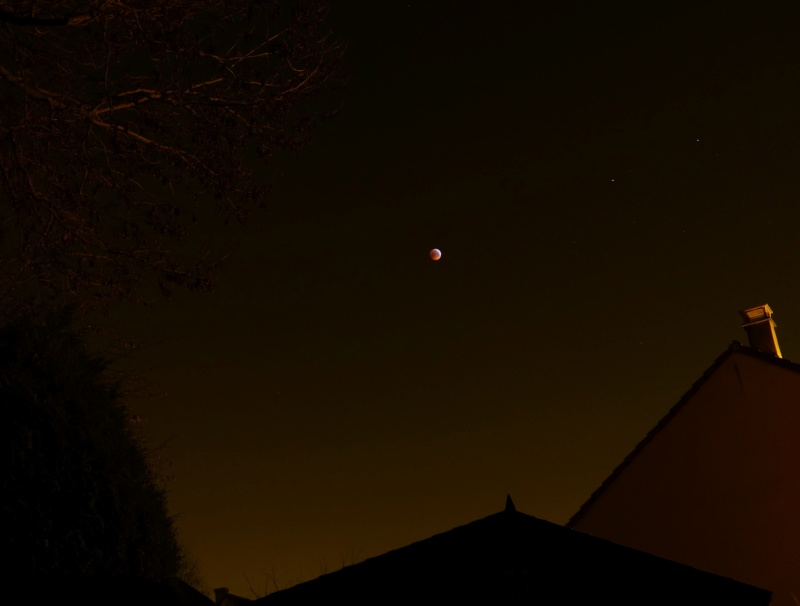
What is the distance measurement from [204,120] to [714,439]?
11.4 m

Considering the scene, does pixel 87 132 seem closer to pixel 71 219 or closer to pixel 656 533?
pixel 71 219

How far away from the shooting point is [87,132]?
31.3ft

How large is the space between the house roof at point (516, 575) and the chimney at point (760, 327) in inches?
502

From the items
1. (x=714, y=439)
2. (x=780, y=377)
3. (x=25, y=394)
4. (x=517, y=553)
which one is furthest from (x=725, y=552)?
(x=25, y=394)

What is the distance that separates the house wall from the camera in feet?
52.4

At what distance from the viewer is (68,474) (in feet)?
24.1

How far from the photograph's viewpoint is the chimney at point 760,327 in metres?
19.2

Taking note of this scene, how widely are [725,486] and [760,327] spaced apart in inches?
166

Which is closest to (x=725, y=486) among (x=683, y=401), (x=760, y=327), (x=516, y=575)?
(x=683, y=401)

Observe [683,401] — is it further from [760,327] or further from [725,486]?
[760,327]

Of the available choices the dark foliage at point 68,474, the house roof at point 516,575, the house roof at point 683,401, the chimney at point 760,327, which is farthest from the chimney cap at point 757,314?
the dark foliage at point 68,474

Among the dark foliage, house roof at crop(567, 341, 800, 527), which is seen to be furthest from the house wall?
the dark foliage

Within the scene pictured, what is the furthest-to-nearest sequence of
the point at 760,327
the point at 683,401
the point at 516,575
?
the point at 760,327, the point at 683,401, the point at 516,575

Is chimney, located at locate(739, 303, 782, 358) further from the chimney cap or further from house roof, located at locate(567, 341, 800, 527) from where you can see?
house roof, located at locate(567, 341, 800, 527)
